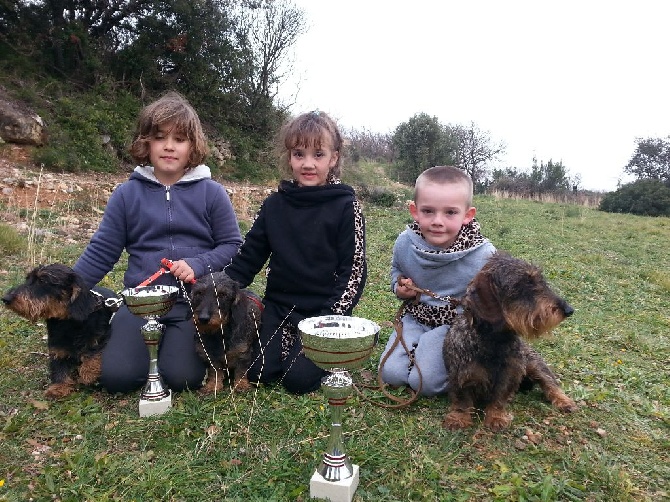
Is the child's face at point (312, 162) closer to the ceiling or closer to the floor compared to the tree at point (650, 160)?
closer to the floor

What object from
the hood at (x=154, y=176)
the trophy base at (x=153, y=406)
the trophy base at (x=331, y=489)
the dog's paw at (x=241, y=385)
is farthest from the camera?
the hood at (x=154, y=176)

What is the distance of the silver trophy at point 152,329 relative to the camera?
11.2 feet

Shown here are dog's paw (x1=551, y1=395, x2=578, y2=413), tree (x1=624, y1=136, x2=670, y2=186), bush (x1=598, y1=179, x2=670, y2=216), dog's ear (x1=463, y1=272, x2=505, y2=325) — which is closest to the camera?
dog's ear (x1=463, y1=272, x2=505, y2=325)

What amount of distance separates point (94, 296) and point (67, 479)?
1.35 meters

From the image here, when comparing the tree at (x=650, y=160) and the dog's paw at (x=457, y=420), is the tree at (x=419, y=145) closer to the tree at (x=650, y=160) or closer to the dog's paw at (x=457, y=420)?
the tree at (x=650, y=160)

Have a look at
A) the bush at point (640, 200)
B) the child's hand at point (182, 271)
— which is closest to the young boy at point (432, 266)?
the child's hand at point (182, 271)

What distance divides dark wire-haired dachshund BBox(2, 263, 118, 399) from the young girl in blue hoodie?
13cm

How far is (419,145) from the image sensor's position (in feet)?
104

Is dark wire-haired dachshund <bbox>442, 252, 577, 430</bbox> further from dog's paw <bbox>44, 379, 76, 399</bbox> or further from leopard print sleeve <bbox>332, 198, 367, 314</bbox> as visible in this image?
dog's paw <bbox>44, 379, 76, 399</bbox>

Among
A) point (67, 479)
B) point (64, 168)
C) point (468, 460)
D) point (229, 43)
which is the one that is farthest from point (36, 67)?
point (468, 460)

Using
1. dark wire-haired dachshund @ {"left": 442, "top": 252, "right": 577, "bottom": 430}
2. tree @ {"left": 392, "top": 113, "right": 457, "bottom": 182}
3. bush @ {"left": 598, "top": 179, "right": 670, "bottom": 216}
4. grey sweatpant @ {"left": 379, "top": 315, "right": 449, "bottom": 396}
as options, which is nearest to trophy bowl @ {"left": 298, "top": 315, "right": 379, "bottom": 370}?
dark wire-haired dachshund @ {"left": 442, "top": 252, "right": 577, "bottom": 430}

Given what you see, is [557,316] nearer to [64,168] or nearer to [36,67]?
[64,168]

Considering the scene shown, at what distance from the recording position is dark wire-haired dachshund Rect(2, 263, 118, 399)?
3.33 m

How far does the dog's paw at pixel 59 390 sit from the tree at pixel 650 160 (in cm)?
4375
